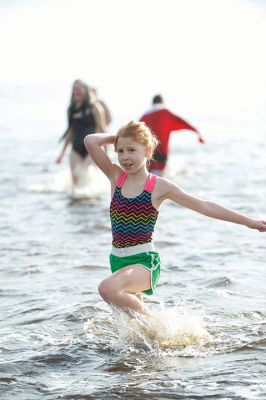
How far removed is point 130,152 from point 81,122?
7770 mm

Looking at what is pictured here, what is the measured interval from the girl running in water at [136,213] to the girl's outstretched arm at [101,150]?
9 centimetres

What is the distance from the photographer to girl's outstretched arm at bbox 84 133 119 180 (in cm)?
686

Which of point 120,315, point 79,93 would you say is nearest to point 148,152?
point 120,315

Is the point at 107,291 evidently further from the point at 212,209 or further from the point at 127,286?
the point at 212,209

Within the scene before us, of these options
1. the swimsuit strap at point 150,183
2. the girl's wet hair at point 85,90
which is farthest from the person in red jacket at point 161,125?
the swimsuit strap at point 150,183

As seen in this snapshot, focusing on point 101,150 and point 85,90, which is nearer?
point 101,150

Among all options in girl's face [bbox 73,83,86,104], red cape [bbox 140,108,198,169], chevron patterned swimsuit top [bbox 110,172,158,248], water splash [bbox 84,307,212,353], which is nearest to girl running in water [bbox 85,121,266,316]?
chevron patterned swimsuit top [bbox 110,172,158,248]

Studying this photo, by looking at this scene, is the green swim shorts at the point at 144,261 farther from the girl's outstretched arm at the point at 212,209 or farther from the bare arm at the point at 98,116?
the bare arm at the point at 98,116

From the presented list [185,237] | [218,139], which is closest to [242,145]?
[218,139]

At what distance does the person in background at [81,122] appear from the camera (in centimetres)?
1408

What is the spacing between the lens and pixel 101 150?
688 cm

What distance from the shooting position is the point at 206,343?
680cm

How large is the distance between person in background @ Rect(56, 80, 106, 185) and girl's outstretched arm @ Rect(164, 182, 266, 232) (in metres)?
7.60

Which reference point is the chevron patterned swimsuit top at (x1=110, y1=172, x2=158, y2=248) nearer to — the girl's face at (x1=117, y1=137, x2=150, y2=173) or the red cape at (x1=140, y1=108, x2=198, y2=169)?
the girl's face at (x1=117, y1=137, x2=150, y2=173)
